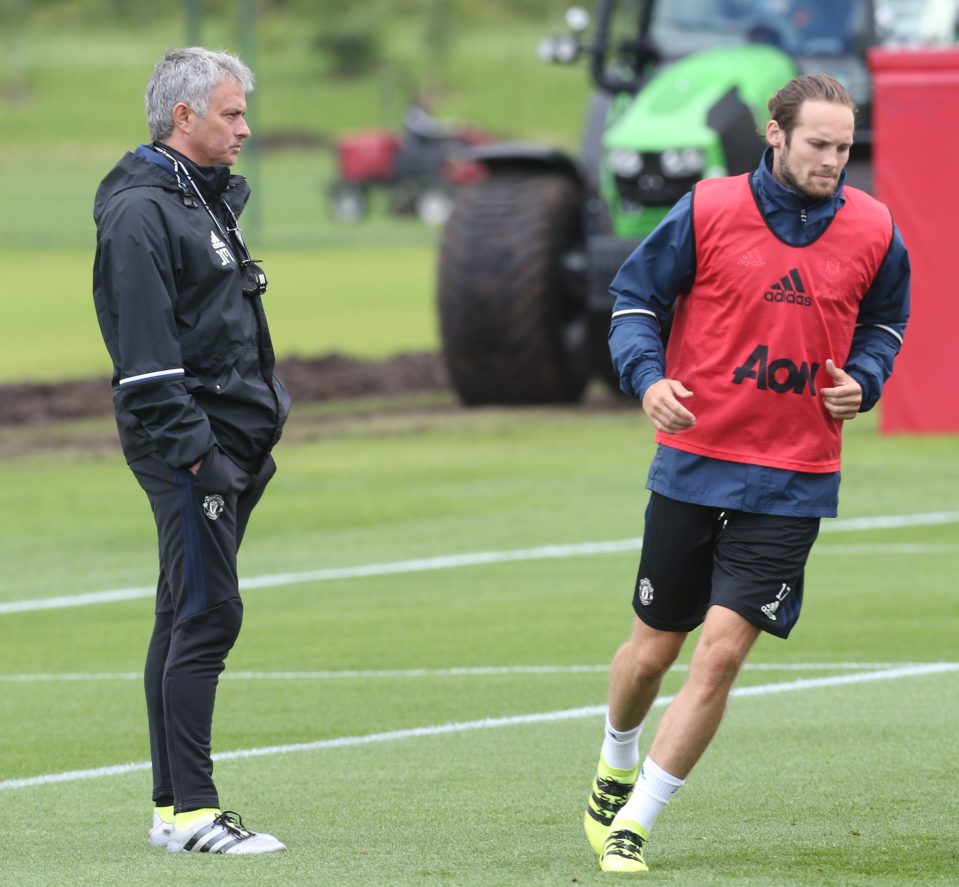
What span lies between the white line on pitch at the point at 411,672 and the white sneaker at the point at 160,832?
263 cm

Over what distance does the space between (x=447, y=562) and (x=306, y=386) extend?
762 cm

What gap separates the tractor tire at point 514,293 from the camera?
637 inches

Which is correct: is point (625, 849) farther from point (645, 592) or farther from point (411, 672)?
point (411, 672)

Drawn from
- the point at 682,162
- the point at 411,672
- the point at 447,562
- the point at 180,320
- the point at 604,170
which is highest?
the point at 180,320

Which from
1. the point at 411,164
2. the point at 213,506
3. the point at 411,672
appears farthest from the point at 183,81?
the point at 411,164

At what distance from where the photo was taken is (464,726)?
297 inches

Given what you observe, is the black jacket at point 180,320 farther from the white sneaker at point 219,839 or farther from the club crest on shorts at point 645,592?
the club crest on shorts at point 645,592

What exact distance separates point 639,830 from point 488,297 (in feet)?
35.7

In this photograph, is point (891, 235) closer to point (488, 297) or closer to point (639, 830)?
point (639, 830)

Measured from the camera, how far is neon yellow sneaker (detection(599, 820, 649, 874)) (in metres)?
5.37

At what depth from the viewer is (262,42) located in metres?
49.4

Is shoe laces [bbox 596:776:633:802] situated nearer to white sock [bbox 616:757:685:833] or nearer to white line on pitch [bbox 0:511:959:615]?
white sock [bbox 616:757:685:833]

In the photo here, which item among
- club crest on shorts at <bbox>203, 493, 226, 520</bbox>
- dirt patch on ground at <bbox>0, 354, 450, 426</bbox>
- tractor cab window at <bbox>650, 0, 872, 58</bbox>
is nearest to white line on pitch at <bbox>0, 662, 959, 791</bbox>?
club crest on shorts at <bbox>203, 493, 226, 520</bbox>

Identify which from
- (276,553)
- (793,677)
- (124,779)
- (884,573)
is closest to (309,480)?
(276,553)
